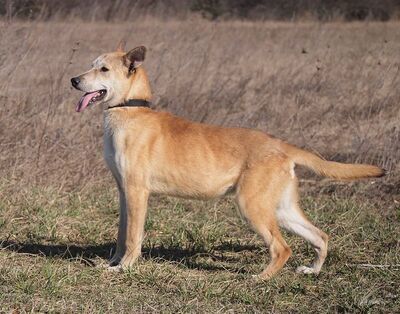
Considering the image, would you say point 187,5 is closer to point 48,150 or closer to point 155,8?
point 155,8

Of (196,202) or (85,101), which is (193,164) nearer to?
(85,101)

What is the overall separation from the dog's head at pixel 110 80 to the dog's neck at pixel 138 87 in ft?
0.06

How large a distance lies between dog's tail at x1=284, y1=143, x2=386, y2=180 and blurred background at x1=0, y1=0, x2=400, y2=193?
8.71 ft

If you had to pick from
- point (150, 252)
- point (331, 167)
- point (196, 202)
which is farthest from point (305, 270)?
point (196, 202)

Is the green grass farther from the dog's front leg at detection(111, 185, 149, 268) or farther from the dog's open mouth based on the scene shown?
the dog's open mouth

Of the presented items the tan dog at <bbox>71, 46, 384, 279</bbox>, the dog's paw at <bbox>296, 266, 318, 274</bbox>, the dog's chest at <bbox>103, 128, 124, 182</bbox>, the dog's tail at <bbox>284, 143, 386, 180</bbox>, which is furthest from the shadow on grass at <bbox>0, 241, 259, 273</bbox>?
the dog's tail at <bbox>284, 143, 386, 180</bbox>

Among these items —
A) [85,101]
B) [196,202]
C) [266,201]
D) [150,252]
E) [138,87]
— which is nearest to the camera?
[266,201]

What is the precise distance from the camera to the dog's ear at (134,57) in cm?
523

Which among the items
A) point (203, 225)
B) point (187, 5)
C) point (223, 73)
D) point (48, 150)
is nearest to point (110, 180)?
point (48, 150)

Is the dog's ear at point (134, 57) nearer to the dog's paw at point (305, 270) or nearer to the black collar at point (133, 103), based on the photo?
the black collar at point (133, 103)

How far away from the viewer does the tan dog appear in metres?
4.99

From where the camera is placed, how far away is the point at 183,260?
17.8 ft

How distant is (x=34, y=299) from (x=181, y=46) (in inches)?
260

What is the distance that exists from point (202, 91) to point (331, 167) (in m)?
4.54
